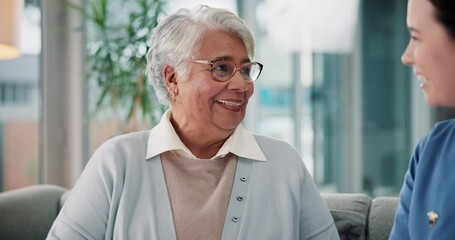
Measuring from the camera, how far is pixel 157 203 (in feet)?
5.92

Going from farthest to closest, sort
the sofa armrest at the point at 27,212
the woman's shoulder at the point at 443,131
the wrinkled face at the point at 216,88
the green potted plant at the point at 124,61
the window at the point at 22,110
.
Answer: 1. the green potted plant at the point at 124,61
2. the window at the point at 22,110
3. the sofa armrest at the point at 27,212
4. the wrinkled face at the point at 216,88
5. the woman's shoulder at the point at 443,131

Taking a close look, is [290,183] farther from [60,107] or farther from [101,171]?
[60,107]

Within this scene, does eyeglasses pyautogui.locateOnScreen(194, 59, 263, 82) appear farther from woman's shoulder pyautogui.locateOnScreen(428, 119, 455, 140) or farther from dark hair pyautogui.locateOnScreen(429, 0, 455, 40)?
dark hair pyautogui.locateOnScreen(429, 0, 455, 40)

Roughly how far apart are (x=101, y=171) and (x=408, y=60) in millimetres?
1013

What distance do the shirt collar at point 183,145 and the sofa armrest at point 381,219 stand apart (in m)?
0.55

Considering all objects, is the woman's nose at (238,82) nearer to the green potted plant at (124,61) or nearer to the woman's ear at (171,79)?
the woman's ear at (171,79)

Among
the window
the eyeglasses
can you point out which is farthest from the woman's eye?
the window

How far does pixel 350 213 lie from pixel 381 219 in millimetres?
116

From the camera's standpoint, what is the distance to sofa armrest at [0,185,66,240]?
2.32 metres

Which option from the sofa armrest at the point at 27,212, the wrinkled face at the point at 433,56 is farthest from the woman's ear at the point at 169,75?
the wrinkled face at the point at 433,56

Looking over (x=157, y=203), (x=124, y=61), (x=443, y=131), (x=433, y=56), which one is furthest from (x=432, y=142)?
(x=124, y=61)

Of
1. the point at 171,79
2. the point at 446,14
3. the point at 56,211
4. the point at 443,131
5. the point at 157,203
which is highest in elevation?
the point at 446,14

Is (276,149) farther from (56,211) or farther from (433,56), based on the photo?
(56,211)

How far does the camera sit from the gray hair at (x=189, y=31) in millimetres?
1893
